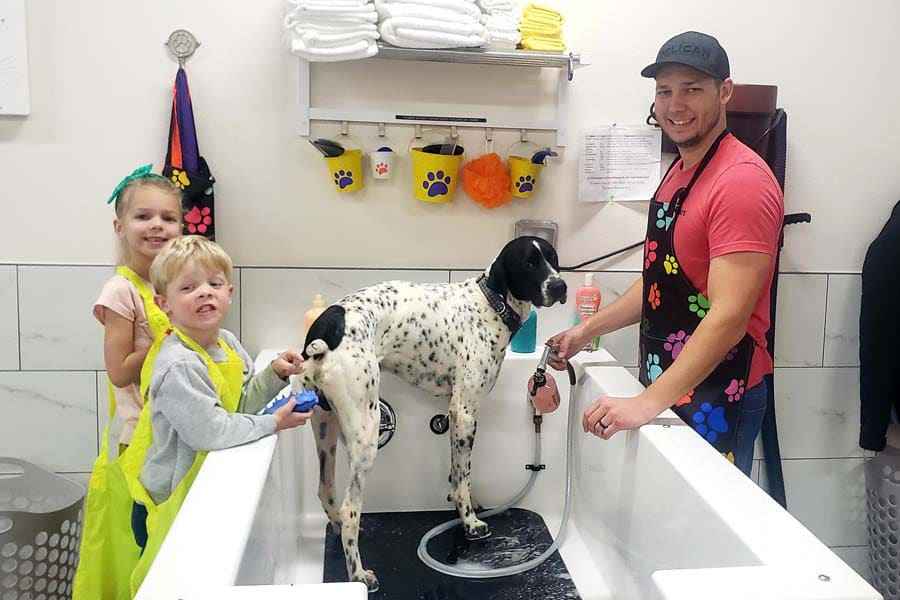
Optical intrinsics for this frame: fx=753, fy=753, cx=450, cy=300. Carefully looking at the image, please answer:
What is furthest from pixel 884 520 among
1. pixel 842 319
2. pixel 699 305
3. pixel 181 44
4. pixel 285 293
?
pixel 181 44

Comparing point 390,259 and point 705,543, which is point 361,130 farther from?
point 705,543

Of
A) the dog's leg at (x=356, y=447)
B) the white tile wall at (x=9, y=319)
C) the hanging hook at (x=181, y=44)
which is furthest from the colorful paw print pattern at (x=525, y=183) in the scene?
the white tile wall at (x=9, y=319)

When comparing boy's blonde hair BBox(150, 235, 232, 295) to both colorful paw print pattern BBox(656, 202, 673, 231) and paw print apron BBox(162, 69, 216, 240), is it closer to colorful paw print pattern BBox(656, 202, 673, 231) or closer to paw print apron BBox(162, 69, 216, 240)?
paw print apron BBox(162, 69, 216, 240)

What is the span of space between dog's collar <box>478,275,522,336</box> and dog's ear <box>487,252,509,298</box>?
0.03ft

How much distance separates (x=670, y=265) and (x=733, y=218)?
0.74ft

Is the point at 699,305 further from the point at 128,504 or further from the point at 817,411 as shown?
the point at 128,504

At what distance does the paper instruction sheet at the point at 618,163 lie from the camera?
2.14 metres

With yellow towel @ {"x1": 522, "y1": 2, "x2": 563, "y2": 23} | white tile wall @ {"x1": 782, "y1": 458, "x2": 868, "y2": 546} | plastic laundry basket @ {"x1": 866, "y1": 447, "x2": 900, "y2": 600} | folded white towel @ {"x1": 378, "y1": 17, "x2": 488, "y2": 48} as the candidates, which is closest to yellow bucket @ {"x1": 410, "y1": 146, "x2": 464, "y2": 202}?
folded white towel @ {"x1": 378, "y1": 17, "x2": 488, "y2": 48}

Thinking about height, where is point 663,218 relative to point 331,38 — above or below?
below

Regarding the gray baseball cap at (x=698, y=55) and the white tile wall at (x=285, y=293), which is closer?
the gray baseball cap at (x=698, y=55)

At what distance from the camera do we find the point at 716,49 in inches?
61.7

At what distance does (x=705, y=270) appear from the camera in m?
1.60

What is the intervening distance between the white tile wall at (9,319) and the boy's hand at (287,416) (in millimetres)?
970

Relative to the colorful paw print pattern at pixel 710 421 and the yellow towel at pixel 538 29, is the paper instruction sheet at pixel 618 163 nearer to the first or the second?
the yellow towel at pixel 538 29
